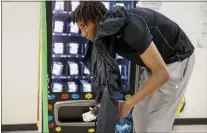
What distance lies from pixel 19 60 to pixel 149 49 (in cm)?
195

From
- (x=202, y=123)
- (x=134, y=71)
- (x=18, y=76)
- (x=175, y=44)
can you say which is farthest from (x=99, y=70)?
(x=202, y=123)

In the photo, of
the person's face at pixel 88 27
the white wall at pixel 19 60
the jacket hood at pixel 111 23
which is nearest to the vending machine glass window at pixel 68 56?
the white wall at pixel 19 60

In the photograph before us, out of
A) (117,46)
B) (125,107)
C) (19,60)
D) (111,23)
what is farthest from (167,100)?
(19,60)

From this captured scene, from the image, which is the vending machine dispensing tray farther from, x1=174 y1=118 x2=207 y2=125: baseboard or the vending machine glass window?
x1=174 y1=118 x2=207 y2=125: baseboard

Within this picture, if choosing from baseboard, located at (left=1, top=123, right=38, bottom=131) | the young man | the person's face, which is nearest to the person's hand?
the young man

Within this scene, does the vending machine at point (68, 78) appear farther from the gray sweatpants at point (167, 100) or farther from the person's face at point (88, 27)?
the person's face at point (88, 27)

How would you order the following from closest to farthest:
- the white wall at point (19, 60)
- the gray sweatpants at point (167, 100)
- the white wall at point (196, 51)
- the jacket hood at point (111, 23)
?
the jacket hood at point (111, 23)
the gray sweatpants at point (167, 100)
the white wall at point (19, 60)
the white wall at point (196, 51)

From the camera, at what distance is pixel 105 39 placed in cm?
162

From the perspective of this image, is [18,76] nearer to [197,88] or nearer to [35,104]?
[35,104]

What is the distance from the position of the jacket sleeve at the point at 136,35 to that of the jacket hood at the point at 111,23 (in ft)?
0.12

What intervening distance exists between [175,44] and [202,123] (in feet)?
7.18

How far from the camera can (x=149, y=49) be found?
4.83 ft

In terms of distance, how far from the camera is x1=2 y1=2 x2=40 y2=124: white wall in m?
3.03

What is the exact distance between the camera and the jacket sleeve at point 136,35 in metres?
1.45
